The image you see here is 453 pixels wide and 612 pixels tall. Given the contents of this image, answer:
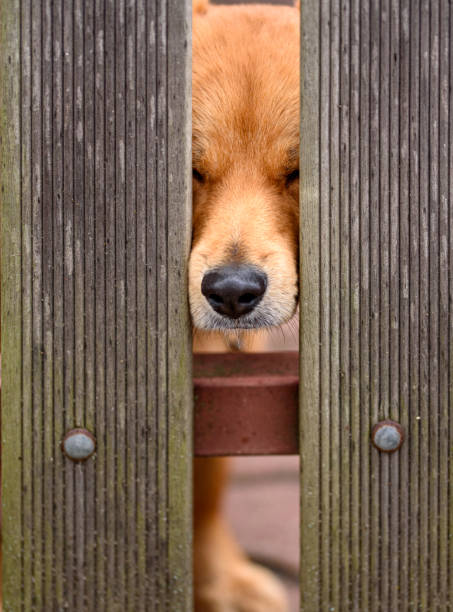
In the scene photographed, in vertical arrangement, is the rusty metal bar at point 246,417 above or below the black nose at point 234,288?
below

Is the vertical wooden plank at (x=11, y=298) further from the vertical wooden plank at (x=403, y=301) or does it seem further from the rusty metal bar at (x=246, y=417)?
the vertical wooden plank at (x=403, y=301)

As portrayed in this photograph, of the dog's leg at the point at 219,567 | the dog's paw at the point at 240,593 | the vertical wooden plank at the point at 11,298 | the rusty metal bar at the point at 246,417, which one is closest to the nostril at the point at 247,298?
the rusty metal bar at the point at 246,417

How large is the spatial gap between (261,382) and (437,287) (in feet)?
1.12

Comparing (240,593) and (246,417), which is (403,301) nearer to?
(246,417)

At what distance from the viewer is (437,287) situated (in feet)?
3.78

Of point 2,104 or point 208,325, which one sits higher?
point 2,104

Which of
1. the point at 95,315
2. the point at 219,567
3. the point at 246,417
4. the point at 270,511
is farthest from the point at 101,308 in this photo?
the point at 270,511

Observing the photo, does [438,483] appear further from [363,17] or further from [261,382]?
[363,17]

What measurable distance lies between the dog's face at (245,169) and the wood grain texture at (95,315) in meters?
0.25

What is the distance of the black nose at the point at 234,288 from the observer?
1.39 meters

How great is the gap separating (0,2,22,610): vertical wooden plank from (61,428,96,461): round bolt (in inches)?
3.4

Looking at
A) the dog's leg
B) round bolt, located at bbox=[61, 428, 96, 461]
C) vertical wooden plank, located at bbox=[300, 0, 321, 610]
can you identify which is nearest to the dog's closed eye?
vertical wooden plank, located at bbox=[300, 0, 321, 610]

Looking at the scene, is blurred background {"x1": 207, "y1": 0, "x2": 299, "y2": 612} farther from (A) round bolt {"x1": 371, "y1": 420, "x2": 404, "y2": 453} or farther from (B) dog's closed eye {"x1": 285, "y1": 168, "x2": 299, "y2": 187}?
(A) round bolt {"x1": 371, "y1": 420, "x2": 404, "y2": 453}

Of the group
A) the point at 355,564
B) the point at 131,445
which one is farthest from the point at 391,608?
the point at 131,445
